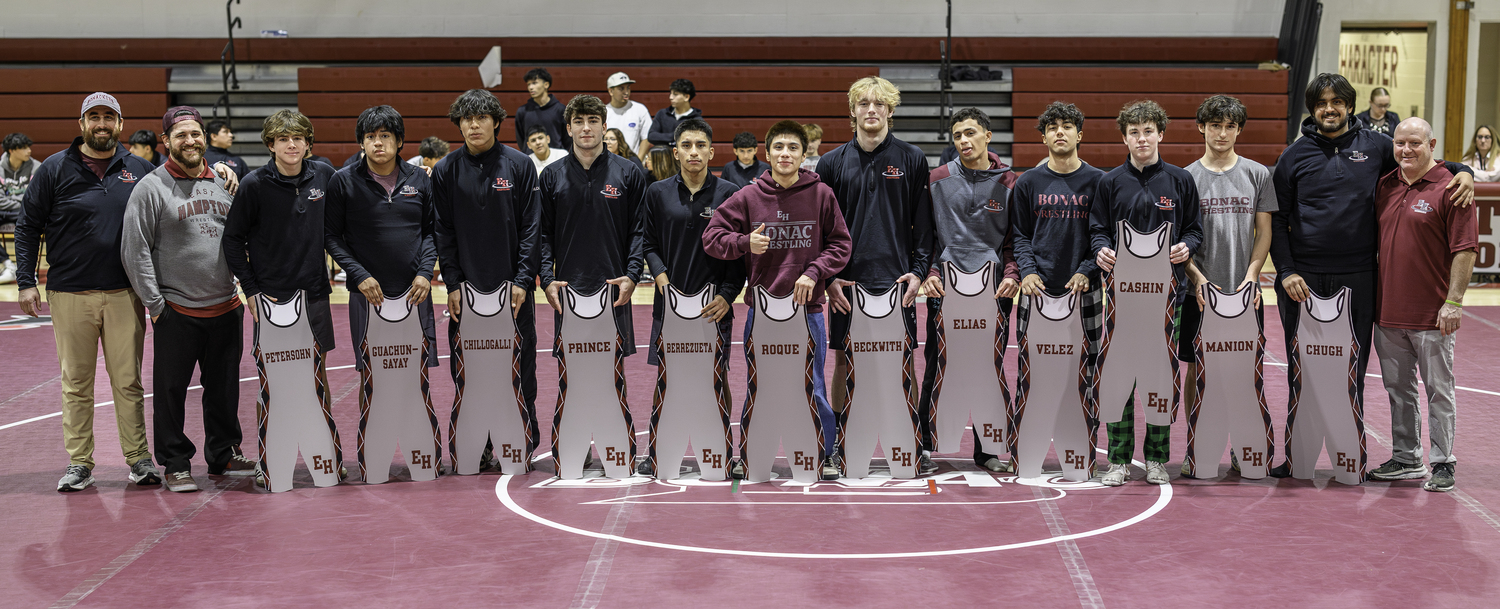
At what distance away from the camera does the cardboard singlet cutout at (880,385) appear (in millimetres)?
5137

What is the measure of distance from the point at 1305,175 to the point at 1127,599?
2457 millimetres

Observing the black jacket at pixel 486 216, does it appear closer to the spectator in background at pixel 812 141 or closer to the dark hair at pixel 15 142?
the spectator in background at pixel 812 141

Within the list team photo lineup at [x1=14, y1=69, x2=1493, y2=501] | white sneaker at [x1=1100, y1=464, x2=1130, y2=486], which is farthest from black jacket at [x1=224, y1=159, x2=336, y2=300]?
white sneaker at [x1=1100, y1=464, x2=1130, y2=486]

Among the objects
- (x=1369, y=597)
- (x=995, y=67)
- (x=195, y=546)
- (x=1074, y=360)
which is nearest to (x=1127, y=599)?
(x=1369, y=597)

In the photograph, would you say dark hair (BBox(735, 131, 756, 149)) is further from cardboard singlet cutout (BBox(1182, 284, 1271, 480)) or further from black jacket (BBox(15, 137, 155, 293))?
black jacket (BBox(15, 137, 155, 293))

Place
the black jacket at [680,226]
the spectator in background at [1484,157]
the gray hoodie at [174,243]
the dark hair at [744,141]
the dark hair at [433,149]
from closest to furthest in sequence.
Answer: the gray hoodie at [174,243] → the black jacket at [680,226] → the dark hair at [744,141] → the dark hair at [433,149] → the spectator in background at [1484,157]

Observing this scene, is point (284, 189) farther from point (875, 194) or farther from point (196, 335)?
point (875, 194)

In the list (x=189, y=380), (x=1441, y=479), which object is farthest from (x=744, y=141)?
(x=1441, y=479)

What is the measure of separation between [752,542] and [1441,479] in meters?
3.03

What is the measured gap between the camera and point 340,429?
6.11 metres

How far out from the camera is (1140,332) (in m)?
5.05

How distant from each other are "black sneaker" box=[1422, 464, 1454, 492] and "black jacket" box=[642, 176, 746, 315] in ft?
10.8

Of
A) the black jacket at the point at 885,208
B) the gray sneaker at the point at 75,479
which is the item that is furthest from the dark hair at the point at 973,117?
the gray sneaker at the point at 75,479

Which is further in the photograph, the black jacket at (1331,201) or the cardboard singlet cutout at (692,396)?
the cardboard singlet cutout at (692,396)
